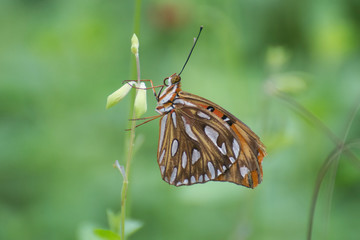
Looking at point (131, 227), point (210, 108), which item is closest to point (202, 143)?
point (210, 108)

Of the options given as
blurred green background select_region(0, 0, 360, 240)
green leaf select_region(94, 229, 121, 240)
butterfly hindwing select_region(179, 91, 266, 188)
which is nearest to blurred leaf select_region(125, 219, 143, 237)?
green leaf select_region(94, 229, 121, 240)

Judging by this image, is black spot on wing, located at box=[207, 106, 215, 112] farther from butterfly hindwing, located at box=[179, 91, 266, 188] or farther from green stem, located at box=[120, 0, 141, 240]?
green stem, located at box=[120, 0, 141, 240]

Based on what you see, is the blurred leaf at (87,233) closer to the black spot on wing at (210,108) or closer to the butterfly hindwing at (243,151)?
the butterfly hindwing at (243,151)

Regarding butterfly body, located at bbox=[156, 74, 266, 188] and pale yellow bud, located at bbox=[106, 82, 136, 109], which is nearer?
pale yellow bud, located at bbox=[106, 82, 136, 109]

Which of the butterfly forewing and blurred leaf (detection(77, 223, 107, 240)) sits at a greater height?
the butterfly forewing

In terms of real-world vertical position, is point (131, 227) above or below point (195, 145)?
below

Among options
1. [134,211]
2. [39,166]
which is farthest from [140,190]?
[39,166]

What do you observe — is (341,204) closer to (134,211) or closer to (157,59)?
(134,211)

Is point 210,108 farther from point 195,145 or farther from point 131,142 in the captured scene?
point 131,142
